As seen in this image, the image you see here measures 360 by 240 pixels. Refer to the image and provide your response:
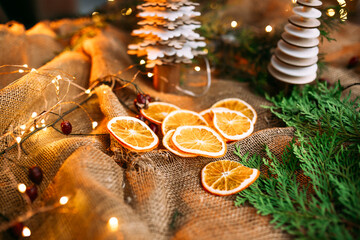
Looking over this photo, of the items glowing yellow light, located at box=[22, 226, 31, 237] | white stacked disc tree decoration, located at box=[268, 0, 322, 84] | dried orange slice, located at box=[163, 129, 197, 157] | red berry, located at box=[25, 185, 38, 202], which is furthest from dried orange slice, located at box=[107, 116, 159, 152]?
white stacked disc tree decoration, located at box=[268, 0, 322, 84]

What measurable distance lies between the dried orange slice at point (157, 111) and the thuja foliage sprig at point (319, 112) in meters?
0.60

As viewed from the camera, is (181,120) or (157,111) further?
(157,111)

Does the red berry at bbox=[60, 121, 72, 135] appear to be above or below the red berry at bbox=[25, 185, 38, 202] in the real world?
above

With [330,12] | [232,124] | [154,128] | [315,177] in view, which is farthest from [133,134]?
[330,12]

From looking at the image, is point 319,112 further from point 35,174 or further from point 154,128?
point 35,174

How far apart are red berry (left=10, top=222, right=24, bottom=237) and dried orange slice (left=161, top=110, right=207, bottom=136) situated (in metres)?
0.75

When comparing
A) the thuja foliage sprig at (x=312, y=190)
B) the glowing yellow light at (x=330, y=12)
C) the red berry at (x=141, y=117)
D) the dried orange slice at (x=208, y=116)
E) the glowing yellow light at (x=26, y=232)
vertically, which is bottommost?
the thuja foliage sprig at (x=312, y=190)

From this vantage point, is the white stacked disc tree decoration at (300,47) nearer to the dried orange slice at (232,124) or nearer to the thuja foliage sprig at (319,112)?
the thuja foliage sprig at (319,112)

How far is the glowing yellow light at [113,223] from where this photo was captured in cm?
96

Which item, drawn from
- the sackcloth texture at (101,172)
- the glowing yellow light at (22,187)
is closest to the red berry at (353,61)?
the sackcloth texture at (101,172)

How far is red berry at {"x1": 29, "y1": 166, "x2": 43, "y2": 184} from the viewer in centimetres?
118

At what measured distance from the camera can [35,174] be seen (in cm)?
118

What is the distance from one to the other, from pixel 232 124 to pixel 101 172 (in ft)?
2.38

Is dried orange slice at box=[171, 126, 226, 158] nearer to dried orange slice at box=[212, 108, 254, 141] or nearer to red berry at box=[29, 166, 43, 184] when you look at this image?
dried orange slice at box=[212, 108, 254, 141]
